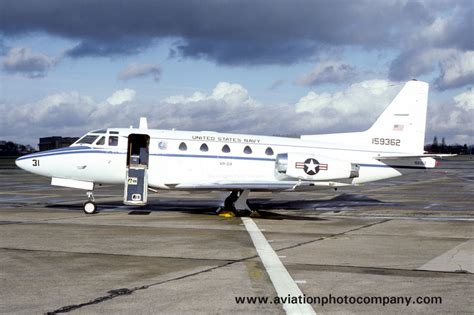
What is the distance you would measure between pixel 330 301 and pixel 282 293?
821 millimetres

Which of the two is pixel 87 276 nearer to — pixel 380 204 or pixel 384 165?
pixel 384 165

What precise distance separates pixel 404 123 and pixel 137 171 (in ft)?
37.5

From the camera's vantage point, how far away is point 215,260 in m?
12.3

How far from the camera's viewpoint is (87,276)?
10.5 meters

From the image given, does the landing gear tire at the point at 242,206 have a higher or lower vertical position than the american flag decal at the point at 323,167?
lower

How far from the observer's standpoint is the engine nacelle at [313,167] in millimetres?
21391

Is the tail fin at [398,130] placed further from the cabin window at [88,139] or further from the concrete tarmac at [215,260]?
the cabin window at [88,139]

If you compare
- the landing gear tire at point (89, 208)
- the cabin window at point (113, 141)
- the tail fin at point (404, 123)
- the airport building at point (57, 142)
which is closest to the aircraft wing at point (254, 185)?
the cabin window at point (113, 141)

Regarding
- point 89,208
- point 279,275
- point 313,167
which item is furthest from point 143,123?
point 279,275

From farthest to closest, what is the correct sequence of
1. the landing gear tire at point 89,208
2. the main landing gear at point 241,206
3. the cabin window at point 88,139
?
the cabin window at point 88,139 → the main landing gear at point 241,206 → the landing gear tire at point 89,208

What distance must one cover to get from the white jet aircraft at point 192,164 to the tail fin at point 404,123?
107 cm

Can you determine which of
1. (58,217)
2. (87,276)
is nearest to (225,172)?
(58,217)

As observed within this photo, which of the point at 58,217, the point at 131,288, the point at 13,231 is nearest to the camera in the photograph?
the point at 131,288

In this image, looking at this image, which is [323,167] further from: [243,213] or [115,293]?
[115,293]
